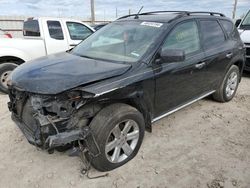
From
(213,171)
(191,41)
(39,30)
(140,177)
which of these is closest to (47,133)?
(140,177)

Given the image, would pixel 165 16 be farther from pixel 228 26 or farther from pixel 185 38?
pixel 228 26

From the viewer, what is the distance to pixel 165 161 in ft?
10.7

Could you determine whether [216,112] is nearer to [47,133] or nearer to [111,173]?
[111,173]

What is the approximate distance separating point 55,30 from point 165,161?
4760mm

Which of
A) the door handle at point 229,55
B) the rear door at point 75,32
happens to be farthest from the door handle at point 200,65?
the rear door at point 75,32

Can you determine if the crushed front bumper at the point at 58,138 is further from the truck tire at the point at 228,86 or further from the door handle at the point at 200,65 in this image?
the truck tire at the point at 228,86

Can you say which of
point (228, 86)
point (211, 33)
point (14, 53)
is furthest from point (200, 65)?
point (14, 53)

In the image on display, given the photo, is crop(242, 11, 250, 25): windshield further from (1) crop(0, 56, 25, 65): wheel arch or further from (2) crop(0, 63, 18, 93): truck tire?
(2) crop(0, 63, 18, 93): truck tire

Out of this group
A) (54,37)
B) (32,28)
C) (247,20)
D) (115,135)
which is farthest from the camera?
(247,20)

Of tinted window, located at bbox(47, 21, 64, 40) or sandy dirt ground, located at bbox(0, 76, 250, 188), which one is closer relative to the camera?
sandy dirt ground, located at bbox(0, 76, 250, 188)

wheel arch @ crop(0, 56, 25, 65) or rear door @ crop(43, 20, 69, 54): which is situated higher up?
rear door @ crop(43, 20, 69, 54)

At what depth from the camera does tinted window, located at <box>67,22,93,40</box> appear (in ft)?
22.3

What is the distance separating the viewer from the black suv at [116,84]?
8.75ft

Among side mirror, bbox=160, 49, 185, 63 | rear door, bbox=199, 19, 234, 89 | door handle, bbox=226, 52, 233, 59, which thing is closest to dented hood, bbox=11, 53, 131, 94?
side mirror, bbox=160, 49, 185, 63
